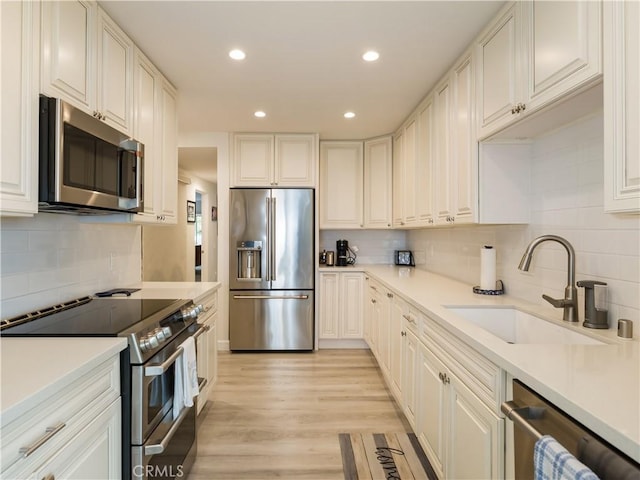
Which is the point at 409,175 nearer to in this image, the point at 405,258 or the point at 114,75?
the point at 405,258

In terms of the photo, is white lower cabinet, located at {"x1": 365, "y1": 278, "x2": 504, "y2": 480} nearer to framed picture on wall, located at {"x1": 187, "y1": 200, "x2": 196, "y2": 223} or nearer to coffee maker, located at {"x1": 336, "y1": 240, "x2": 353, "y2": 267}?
coffee maker, located at {"x1": 336, "y1": 240, "x2": 353, "y2": 267}

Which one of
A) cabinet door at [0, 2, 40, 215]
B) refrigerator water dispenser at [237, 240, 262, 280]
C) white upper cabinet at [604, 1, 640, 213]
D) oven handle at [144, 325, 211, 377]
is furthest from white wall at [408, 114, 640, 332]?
refrigerator water dispenser at [237, 240, 262, 280]

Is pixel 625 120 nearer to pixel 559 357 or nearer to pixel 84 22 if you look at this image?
pixel 559 357

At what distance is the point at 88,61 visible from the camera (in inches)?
68.1

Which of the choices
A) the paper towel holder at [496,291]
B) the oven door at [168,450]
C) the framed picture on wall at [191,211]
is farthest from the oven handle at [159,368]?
the framed picture on wall at [191,211]

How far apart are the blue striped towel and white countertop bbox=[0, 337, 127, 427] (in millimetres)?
1211

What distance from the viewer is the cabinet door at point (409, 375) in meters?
2.14

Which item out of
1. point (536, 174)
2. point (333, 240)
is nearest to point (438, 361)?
point (536, 174)

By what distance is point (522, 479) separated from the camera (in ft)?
3.43

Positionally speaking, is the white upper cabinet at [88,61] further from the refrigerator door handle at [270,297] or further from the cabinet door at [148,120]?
the refrigerator door handle at [270,297]

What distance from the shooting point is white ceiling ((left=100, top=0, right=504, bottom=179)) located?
6.00 ft

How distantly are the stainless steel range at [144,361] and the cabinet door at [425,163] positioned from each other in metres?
1.97

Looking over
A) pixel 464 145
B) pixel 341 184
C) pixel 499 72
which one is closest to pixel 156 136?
pixel 464 145

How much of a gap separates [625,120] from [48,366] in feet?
6.00
